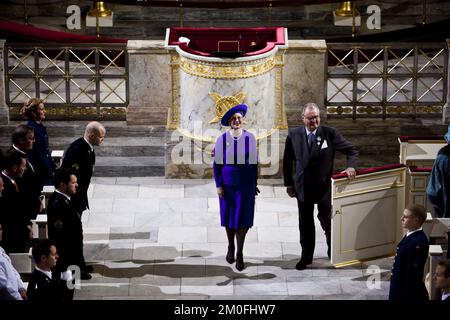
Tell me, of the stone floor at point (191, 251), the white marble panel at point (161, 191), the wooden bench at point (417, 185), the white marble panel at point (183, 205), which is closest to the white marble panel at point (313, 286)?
the stone floor at point (191, 251)

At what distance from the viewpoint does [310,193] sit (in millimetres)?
13258

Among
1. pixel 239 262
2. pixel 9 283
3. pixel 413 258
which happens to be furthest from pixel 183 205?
pixel 9 283

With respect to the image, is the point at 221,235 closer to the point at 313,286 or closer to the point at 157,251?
the point at 157,251

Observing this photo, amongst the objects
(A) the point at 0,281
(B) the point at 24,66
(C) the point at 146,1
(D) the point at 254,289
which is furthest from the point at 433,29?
(A) the point at 0,281

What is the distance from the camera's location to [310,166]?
43.6 ft

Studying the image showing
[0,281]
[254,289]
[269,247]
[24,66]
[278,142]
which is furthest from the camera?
[24,66]

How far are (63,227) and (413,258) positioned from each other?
3134 millimetres

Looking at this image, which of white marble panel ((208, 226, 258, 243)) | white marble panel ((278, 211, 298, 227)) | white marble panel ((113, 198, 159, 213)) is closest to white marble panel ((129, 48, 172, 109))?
white marble panel ((113, 198, 159, 213))

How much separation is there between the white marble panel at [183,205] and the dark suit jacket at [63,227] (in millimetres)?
2414

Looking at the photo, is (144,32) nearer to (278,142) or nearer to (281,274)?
(278,142)

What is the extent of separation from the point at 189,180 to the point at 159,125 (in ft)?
3.74

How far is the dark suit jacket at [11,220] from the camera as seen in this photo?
12.4 m

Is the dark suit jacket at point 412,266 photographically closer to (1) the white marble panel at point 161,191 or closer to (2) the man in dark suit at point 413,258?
(2) the man in dark suit at point 413,258

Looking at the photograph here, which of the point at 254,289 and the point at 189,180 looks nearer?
the point at 254,289
